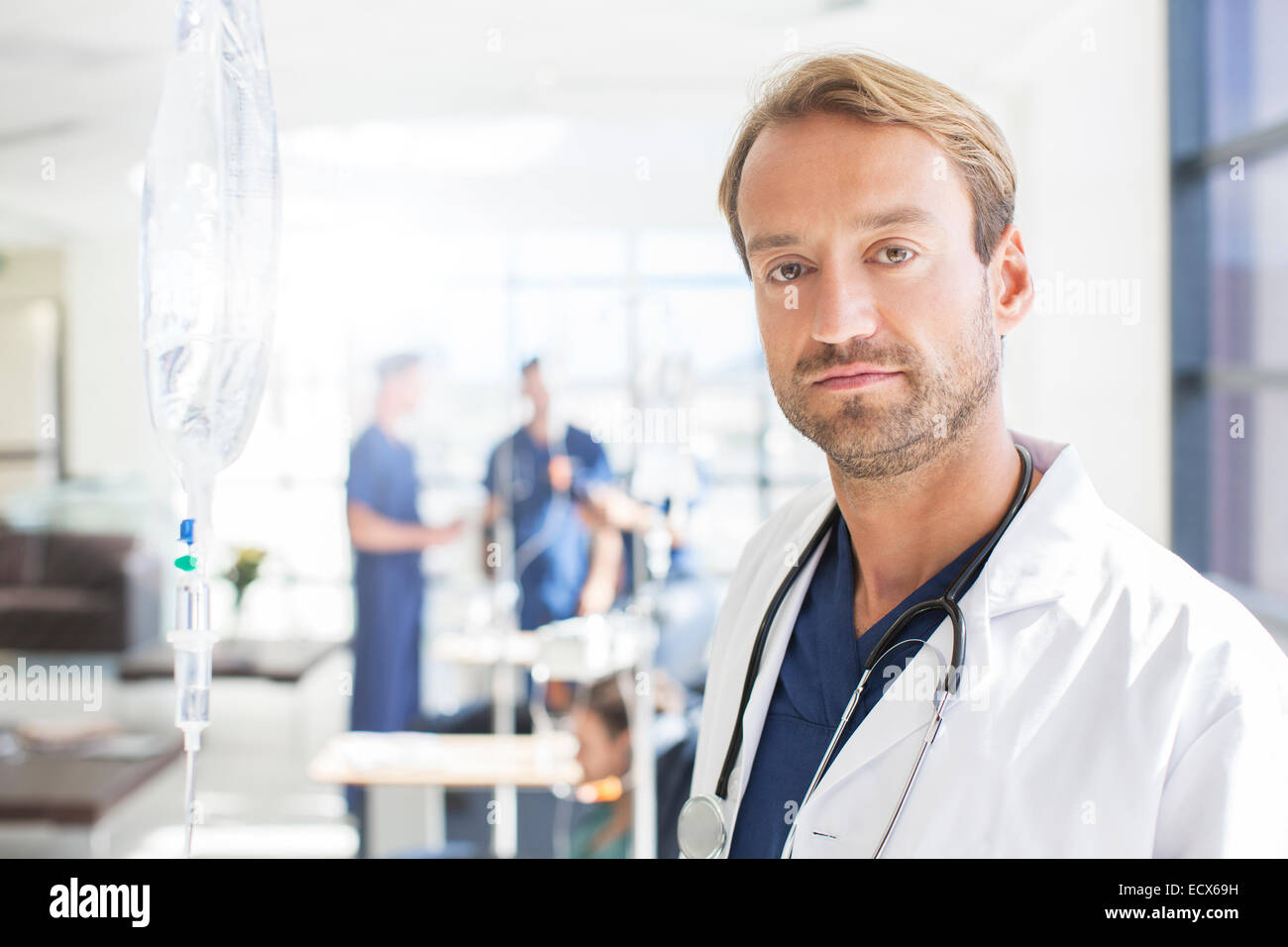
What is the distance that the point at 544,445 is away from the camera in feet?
10.5

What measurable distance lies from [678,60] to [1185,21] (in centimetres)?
158

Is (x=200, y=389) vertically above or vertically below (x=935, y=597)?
above

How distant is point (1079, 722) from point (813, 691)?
Result: 0.80ft

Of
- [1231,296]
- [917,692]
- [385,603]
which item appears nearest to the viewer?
[917,692]

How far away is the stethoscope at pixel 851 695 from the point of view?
62 centimetres

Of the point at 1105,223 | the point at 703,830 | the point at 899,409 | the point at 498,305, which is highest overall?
the point at 498,305

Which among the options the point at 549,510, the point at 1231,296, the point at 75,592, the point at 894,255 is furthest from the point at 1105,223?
the point at 75,592

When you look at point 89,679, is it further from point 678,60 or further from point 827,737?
point 827,737

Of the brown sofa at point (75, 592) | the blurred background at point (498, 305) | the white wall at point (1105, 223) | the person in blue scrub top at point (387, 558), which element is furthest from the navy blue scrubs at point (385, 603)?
the brown sofa at point (75, 592)

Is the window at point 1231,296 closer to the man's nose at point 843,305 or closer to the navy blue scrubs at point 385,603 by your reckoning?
the man's nose at point 843,305

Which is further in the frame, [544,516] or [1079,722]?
[544,516]

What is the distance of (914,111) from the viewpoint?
0.70 m

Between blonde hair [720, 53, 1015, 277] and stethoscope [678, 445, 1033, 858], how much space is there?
0.22 metres

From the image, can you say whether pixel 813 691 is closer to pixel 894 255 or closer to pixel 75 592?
pixel 894 255
